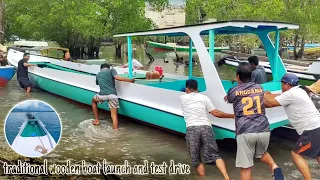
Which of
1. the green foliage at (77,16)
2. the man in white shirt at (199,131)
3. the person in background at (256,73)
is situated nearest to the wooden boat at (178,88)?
the person in background at (256,73)

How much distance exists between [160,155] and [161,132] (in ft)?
4.49

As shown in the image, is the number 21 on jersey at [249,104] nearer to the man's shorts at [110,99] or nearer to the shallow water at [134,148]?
the shallow water at [134,148]

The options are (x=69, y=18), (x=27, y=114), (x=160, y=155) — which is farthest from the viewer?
(x=69, y=18)

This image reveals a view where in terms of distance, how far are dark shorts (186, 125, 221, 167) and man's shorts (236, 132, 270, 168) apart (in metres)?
0.66

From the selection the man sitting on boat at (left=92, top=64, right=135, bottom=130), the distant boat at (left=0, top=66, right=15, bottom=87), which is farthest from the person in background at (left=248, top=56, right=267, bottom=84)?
the distant boat at (left=0, top=66, right=15, bottom=87)

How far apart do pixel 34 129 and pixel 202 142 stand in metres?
2.37

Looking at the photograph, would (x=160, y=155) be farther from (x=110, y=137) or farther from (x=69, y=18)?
(x=69, y=18)

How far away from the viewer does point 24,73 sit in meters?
12.3

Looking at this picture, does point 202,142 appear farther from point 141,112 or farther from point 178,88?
point 178,88

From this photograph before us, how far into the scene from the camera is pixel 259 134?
4266mm

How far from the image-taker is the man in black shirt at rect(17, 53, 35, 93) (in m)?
12.2

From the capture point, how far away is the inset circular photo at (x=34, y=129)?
3746mm

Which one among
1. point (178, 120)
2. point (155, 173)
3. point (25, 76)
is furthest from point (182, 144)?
point (25, 76)

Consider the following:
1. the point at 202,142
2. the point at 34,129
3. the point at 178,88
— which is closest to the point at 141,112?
the point at 178,88
